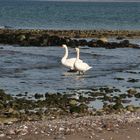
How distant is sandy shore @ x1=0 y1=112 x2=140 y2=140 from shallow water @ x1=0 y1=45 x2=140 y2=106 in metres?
6.89

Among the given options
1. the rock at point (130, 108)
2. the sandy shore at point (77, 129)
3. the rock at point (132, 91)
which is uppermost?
the sandy shore at point (77, 129)

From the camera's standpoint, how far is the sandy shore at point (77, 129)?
565 inches

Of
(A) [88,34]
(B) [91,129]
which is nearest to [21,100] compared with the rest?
(B) [91,129]

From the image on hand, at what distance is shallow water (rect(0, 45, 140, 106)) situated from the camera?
25203 millimetres

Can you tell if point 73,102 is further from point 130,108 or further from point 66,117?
point 66,117

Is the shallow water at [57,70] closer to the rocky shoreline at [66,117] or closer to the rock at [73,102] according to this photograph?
the rocky shoreline at [66,117]

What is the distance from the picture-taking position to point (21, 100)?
68.3 feet

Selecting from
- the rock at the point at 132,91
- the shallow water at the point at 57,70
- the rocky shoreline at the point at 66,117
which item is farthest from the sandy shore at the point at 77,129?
the shallow water at the point at 57,70

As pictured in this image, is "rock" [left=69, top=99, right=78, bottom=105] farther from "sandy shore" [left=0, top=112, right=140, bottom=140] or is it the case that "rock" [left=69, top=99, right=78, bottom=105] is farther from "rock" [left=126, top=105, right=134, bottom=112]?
"sandy shore" [left=0, top=112, right=140, bottom=140]

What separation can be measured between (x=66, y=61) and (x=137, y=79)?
14.6 ft

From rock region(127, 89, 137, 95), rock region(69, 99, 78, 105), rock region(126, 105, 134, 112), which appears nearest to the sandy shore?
rock region(126, 105, 134, 112)

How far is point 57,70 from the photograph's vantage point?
30.7m

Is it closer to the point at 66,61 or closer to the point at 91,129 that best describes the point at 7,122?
the point at 91,129

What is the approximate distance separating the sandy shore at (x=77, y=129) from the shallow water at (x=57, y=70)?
6.89 metres
